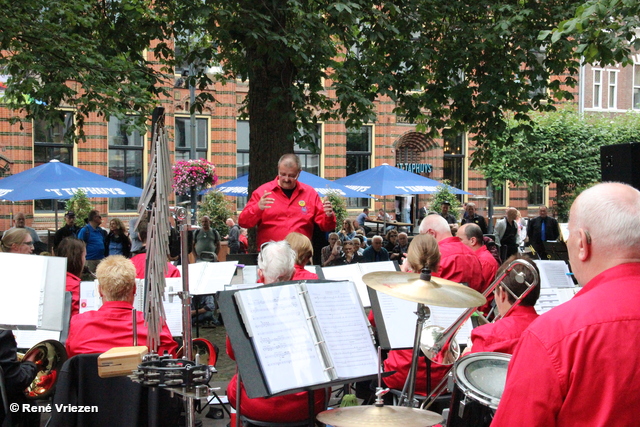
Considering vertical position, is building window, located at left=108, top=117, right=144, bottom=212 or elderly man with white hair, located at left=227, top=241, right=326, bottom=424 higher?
building window, located at left=108, top=117, right=144, bottom=212

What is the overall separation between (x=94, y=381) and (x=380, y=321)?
1.71 m

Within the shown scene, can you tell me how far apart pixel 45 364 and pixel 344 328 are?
1979 millimetres

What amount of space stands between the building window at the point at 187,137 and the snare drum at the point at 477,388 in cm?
2281

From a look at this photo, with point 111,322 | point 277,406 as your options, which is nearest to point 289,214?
point 111,322

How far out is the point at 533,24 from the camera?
9.62 metres

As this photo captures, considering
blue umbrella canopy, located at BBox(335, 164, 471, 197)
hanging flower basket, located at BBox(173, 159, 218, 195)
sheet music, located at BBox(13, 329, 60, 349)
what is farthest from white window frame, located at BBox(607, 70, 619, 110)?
sheet music, located at BBox(13, 329, 60, 349)

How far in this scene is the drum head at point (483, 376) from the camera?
2.38 m

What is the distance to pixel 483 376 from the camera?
248cm

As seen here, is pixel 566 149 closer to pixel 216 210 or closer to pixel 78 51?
pixel 216 210

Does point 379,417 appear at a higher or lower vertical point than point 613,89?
lower

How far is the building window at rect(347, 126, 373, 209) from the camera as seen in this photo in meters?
27.8

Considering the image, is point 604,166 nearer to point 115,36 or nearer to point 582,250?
point 582,250

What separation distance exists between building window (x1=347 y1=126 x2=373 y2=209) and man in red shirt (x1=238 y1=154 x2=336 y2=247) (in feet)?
70.2

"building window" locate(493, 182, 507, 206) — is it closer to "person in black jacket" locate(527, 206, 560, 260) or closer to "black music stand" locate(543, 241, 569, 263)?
"person in black jacket" locate(527, 206, 560, 260)
